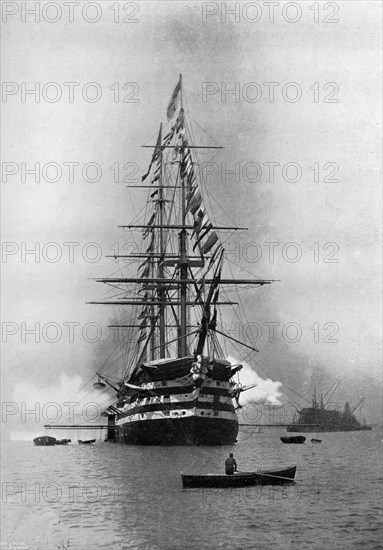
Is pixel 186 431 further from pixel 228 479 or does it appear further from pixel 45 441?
pixel 45 441

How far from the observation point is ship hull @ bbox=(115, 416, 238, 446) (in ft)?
160

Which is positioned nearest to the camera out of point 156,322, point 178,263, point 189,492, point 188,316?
point 189,492

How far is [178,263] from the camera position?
54969 millimetres

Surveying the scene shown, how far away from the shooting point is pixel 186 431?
48.7 metres

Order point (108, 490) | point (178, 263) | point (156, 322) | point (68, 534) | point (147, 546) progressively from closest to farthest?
point (147, 546)
point (68, 534)
point (108, 490)
point (178, 263)
point (156, 322)

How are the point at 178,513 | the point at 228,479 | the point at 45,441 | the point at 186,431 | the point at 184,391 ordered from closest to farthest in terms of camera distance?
1. the point at 178,513
2. the point at 228,479
3. the point at 186,431
4. the point at 184,391
5. the point at 45,441

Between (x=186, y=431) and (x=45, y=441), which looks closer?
(x=186, y=431)

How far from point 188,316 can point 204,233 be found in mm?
17813

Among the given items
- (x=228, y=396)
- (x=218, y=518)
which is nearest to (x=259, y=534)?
(x=218, y=518)

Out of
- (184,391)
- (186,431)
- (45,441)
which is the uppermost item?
(184,391)

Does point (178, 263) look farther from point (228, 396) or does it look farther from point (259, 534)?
point (259, 534)

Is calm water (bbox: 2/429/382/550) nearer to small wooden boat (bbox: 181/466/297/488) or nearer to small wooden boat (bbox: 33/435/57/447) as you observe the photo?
small wooden boat (bbox: 181/466/297/488)

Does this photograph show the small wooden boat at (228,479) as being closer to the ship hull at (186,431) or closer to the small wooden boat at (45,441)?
the ship hull at (186,431)

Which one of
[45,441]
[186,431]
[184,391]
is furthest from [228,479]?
[45,441]
